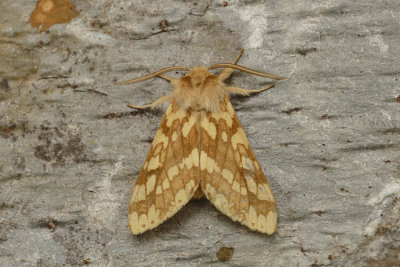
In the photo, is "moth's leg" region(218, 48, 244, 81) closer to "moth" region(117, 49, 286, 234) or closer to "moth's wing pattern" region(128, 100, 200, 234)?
"moth" region(117, 49, 286, 234)

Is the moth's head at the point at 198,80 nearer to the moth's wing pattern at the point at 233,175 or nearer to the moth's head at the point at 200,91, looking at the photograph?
the moth's head at the point at 200,91

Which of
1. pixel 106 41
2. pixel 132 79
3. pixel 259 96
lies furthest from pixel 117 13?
pixel 259 96

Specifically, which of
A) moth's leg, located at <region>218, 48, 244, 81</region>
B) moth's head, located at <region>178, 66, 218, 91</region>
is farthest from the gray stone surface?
moth's head, located at <region>178, 66, 218, 91</region>

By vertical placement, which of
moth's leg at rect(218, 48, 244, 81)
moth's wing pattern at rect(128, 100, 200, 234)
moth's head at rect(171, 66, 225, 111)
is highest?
moth's leg at rect(218, 48, 244, 81)

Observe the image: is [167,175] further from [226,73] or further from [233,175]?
[226,73]

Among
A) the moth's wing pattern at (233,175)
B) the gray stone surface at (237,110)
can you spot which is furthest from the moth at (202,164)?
the gray stone surface at (237,110)

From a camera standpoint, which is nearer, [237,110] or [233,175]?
[233,175]

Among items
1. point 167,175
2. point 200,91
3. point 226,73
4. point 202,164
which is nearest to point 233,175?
point 202,164
